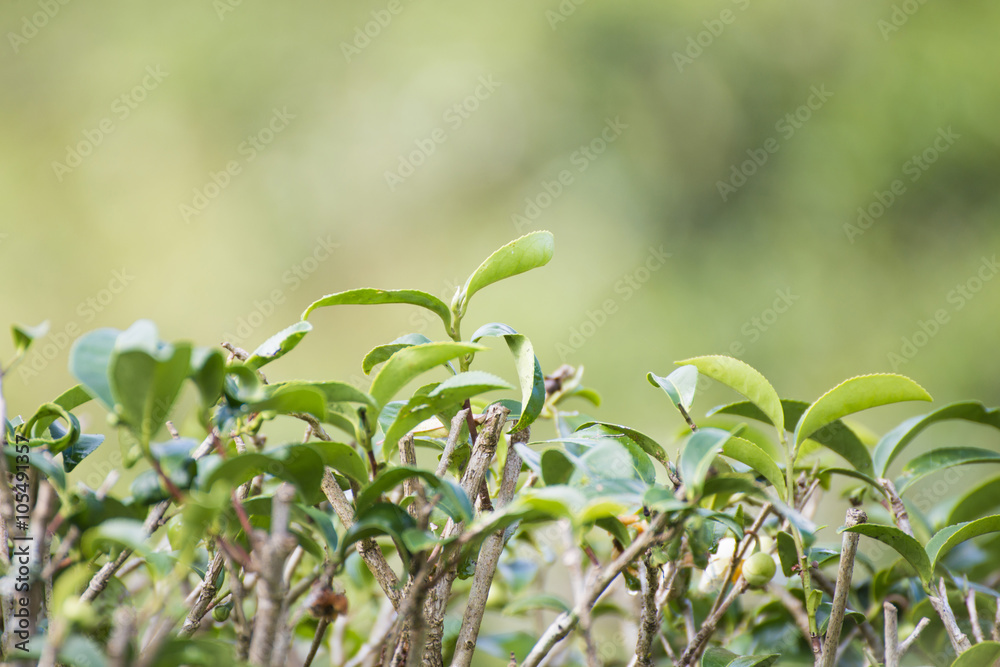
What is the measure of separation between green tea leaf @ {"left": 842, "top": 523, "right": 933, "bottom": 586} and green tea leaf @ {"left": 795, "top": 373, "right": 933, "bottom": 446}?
0.06 metres

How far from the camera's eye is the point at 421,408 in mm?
392

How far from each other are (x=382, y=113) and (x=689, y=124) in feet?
4.22

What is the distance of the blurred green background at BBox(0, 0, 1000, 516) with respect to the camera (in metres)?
2.68

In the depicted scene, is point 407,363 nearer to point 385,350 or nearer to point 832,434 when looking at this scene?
point 385,350

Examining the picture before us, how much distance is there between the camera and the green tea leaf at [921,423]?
53 cm

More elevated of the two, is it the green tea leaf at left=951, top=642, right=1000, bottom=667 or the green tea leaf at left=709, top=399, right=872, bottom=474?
the green tea leaf at left=709, top=399, right=872, bottom=474

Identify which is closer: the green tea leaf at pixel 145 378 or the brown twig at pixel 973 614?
the green tea leaf at pixel 145 378

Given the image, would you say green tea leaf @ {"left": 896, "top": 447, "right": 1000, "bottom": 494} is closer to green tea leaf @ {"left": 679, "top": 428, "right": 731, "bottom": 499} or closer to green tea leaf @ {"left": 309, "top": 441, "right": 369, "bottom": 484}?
green tea leaf @ {"left": 679, "top": 428, "right": 731, "bottom": 499}

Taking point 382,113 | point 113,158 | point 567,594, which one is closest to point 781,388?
point 567,594

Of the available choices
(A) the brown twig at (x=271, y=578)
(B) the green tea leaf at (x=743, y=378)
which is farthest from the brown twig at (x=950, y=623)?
(A) the brown twig at (x=271, y=578)

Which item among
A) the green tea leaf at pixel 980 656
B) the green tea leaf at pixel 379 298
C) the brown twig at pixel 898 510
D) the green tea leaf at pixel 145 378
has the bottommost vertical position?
the green tea leaf at pixel 980 656

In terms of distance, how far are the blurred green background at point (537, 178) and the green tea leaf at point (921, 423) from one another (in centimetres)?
207

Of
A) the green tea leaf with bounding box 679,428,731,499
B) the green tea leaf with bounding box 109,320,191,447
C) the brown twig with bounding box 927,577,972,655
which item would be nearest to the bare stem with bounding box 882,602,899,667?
the brown twig with bounding box 927,577,972,655

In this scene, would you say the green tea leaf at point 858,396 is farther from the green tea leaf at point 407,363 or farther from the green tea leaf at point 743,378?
the green tea leaf at point 407,363
